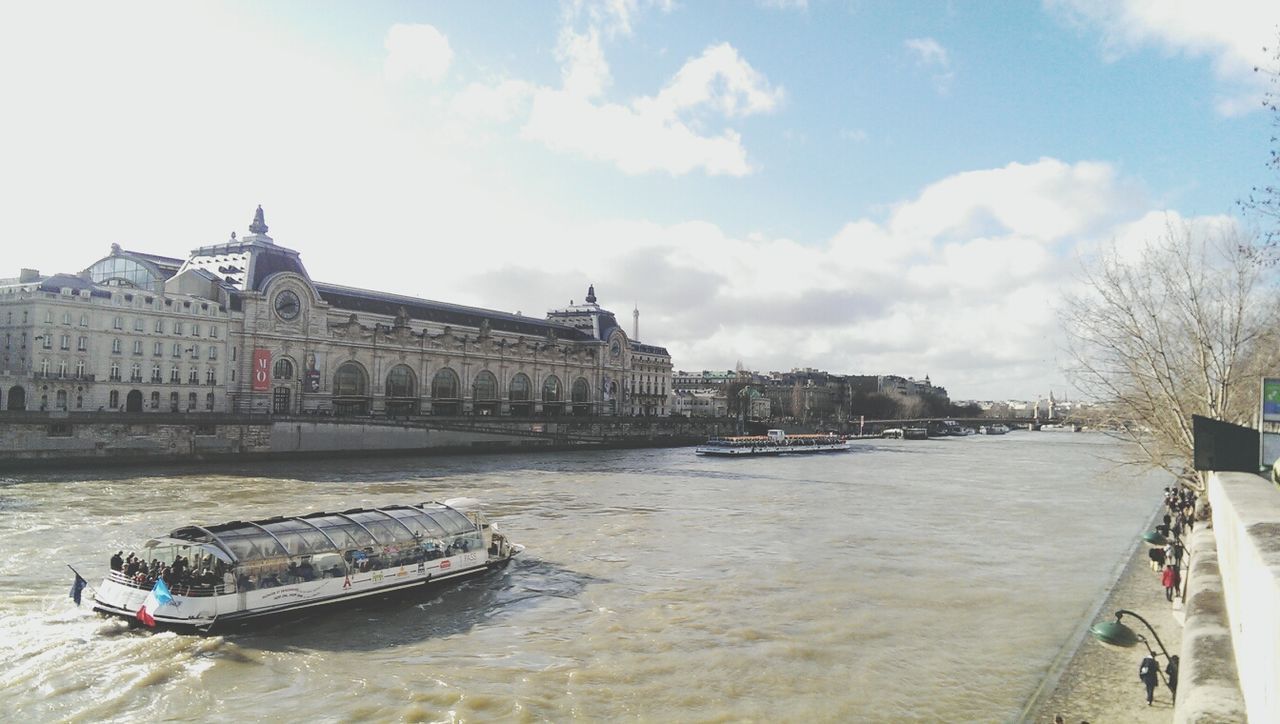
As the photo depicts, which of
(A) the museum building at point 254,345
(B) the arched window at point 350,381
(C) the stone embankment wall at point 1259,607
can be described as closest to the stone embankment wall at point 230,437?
(A) the museum building at point 254,345

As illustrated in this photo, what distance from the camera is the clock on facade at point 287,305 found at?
8150cm

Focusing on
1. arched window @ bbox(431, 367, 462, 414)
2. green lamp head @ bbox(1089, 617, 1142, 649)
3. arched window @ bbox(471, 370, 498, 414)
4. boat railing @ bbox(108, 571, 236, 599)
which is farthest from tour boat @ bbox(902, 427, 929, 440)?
boat railing @ bbox(108, 571, 236, 599)

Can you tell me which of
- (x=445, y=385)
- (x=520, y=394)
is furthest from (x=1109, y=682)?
(x=520, y=394)

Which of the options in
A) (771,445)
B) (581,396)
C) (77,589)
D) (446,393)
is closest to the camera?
(77,589)

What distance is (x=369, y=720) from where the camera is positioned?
16188 millimetres

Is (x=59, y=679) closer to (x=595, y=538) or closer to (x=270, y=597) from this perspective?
(x=270, y=597)

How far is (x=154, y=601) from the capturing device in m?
20.9

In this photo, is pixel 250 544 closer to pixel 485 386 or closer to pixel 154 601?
pixel 154 601

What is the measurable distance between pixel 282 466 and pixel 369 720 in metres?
54.2

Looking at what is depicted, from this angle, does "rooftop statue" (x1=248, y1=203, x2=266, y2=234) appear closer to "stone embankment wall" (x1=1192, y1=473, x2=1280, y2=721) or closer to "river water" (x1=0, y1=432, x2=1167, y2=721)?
"river water" (x1=0, y1=432, x2=1167, y2=721)

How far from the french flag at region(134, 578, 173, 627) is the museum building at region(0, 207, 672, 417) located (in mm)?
51469

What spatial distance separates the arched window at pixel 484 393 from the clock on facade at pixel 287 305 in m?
26.2

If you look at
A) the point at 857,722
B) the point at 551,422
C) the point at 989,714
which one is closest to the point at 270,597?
the point at 857,722

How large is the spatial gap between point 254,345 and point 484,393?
109ft
